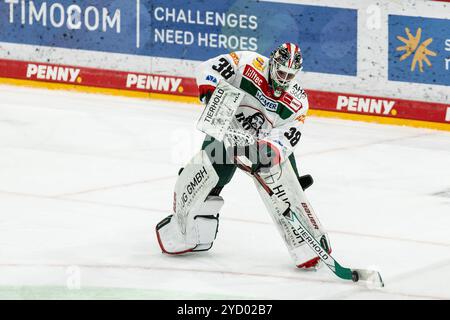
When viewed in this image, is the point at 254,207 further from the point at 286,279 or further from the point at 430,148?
the point at 430,148

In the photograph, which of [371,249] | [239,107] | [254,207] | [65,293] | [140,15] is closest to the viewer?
[65,293]

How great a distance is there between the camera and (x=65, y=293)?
990cm

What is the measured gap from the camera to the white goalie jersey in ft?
34.6

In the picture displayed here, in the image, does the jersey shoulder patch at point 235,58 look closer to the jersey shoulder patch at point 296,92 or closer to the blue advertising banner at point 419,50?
the jersey shoulder patch at point 296,92

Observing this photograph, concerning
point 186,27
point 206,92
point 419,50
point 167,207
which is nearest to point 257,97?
point 206,92

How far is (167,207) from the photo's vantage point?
42.0 feet

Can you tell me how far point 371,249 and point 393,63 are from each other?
5.50m

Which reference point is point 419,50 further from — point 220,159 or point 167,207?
point 220,159

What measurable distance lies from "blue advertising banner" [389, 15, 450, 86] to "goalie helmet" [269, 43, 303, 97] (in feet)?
19.6

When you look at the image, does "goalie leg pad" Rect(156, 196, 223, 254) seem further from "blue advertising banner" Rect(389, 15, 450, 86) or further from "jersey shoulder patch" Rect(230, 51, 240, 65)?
"blue advertising banner" Rect(389, 15, 450, 86)

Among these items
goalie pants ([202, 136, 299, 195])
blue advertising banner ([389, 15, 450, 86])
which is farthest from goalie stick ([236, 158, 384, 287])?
blue advertising banner ([389, 15, 450, 86])

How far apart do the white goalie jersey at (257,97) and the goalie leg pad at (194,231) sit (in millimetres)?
697

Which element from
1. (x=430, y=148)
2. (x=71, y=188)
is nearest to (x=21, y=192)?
(x=71, y=188)

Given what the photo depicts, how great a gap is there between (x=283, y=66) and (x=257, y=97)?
0.36 m
